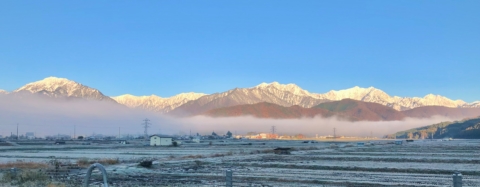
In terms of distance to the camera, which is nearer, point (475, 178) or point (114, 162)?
point (475, 178)

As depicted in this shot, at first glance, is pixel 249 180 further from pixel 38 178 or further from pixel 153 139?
pixel 153 139

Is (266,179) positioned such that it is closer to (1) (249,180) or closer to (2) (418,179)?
(1) (249,180)

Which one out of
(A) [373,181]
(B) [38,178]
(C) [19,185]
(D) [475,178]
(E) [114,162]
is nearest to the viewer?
(C) [19,185]

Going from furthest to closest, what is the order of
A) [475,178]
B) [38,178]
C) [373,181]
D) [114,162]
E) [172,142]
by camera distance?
1. [172,142]
2. [114,162]
3. [475,178]
4. [373,181]
5. [38,178]

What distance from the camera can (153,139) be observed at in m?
95.5

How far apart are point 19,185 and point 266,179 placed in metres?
10.2

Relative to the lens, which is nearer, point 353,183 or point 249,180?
point 353,183

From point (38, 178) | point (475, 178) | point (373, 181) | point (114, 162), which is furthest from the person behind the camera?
point (114, 162)

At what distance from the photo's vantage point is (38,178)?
715 inches

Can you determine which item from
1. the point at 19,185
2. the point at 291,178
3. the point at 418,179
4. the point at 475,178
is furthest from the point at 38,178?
the point at 475,178

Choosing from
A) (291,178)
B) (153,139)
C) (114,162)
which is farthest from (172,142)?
(291,178)

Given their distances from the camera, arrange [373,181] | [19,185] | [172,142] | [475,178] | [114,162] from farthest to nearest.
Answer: [172,142]
[114,162]
[475,178]
[373,181]
[19,185]

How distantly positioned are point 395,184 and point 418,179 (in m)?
2.86

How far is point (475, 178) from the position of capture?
21531mm
